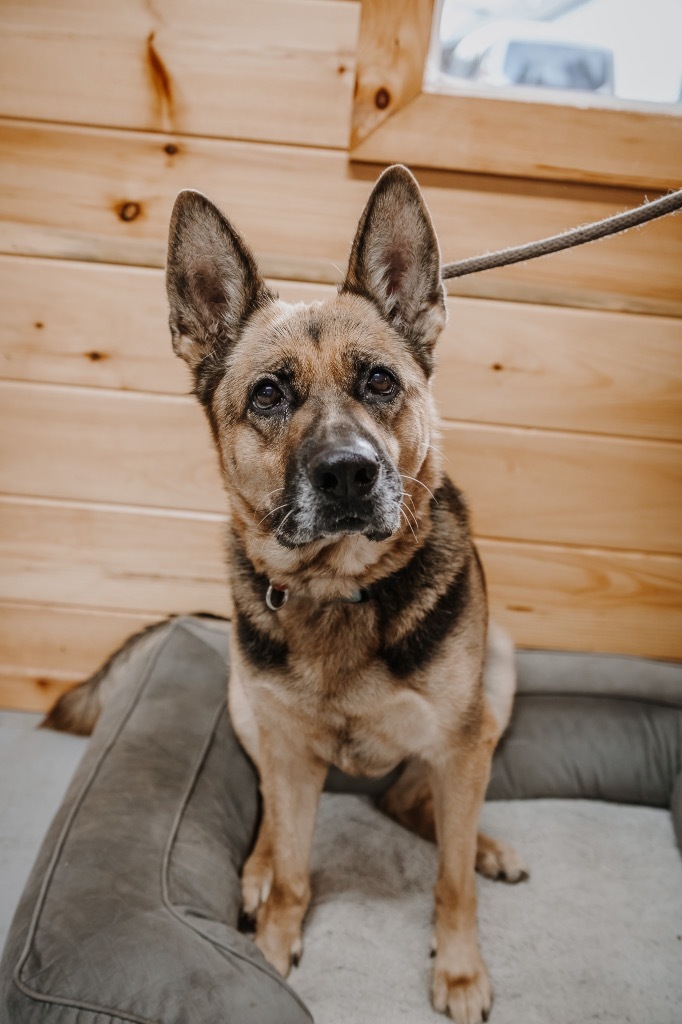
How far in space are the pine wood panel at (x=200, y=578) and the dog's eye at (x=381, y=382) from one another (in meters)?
0.92

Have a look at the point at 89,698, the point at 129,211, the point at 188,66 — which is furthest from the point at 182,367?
the point at 89,698


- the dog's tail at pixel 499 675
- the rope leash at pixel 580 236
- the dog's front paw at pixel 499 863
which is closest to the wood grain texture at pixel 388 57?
the rope leash at pixel 580 236

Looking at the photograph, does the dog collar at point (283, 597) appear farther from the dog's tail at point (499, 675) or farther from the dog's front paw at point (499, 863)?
the dog's front paw at point (499, 863)

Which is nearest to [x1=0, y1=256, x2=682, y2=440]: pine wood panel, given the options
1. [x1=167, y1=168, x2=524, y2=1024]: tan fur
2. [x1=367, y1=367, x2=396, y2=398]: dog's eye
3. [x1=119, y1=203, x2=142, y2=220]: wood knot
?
[x1=119, y1=203, x2=142, y2=220]: wood knot

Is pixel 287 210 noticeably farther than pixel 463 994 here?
Yes

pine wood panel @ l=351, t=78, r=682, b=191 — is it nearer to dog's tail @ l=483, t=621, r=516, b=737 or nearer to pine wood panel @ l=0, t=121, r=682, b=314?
pine wood panel @ l=0, t=121, r=682, b=314

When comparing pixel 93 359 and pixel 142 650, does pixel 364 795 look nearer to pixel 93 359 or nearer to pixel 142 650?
pixel 142 650

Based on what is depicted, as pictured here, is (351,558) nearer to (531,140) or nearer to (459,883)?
(459,883)

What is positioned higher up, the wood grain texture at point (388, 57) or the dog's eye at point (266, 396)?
the wood grain texture at point (388, 57)

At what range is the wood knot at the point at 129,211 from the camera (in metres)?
1.87

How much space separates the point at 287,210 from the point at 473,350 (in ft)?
2.00

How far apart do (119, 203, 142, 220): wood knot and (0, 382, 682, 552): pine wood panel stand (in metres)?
0.47

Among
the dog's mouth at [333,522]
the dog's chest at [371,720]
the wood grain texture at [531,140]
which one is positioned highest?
the wood grain texture at [531,140]

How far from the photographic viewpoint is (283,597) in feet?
4.50
